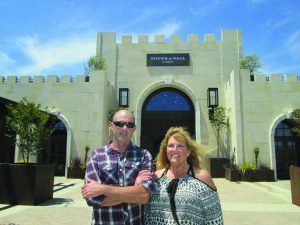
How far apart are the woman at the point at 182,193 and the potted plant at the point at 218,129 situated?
15629 millimetres

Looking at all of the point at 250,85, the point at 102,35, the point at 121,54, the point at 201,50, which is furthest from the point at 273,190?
the point at 102,35

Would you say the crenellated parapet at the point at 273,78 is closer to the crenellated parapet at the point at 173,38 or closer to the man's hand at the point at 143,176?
the crenellated parapet at the point at 173,38

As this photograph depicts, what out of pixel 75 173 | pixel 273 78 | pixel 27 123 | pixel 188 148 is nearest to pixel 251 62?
pixel 273 78

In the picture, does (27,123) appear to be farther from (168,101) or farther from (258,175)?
(168,101)

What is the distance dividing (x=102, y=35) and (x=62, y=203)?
15.0 meters

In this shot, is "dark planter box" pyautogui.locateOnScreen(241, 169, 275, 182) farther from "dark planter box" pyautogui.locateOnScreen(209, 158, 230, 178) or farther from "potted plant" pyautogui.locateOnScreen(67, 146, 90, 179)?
"potted plant" pyautogui.locateOnScreen(67, 146, 90, 179)

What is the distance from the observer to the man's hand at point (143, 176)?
2.74m

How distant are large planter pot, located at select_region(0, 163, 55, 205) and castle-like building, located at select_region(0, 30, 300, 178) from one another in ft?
26.2

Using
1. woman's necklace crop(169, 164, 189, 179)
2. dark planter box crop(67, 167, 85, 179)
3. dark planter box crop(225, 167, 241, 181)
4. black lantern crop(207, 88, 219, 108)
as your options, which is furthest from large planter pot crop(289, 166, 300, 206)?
dark planter box crop(67, 167, 85, 179)

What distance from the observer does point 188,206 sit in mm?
2666

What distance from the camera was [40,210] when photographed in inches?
325

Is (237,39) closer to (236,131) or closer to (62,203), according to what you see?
A: (236,131)

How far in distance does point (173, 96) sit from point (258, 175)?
26.6ft

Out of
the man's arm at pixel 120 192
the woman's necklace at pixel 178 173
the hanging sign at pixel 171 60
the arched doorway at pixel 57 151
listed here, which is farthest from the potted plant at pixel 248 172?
the man's arm at pixel 120 192
